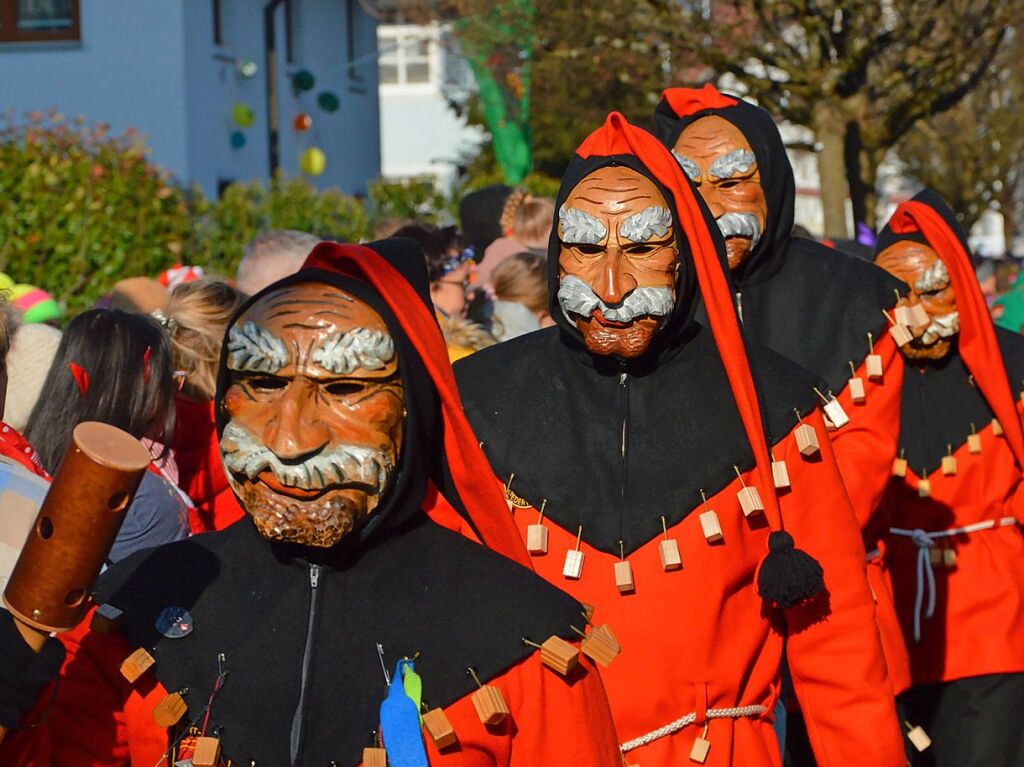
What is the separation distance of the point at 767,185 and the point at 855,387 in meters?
0.69

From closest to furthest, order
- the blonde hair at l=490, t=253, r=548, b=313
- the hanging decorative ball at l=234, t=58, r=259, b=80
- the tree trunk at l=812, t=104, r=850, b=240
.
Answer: the blonde hair at l=490, t=253, r=548, b=313 → the tree trunk at l=812, t=104, r=850, b=240 → the hanging decorative ball at l=234, t=58, r=259, b=80

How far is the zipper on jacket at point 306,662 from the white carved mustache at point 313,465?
21 cm

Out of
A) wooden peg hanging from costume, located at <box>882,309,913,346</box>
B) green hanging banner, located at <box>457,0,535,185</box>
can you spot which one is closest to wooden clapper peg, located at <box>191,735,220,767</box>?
wooden peg hanging from costume, located at <box>882,309,913,346</box>

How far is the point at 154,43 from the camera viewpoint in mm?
20500

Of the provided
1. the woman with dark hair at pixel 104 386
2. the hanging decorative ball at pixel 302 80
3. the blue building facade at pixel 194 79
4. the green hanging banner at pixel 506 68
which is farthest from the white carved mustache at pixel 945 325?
the hanging decorative ball at pixel 302 80

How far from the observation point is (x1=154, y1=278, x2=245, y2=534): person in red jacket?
17.9 ft

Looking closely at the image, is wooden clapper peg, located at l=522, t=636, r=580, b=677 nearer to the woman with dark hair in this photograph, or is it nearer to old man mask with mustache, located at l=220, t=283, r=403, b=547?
old man mask with mustache, located at l=220, t=283, r=403, b=547

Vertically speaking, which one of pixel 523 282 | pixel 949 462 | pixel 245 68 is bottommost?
pixel 949 462

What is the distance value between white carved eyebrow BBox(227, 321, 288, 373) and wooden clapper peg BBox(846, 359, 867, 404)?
2900mm

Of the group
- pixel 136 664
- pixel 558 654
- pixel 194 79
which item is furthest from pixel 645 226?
pixel 194 79

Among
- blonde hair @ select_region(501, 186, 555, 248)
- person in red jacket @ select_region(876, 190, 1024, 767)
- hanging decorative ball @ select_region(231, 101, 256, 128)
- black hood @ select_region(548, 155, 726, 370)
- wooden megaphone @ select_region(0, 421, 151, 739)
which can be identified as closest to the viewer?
wooden megaphone @ select_region(0, 421, 151, 739)

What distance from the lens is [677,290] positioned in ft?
14.1

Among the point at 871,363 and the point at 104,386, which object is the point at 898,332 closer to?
the point at 871,363

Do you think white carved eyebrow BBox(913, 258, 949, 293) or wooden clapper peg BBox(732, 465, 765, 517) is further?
white carved eyebrow BBox(913, 258, 949, 293)
